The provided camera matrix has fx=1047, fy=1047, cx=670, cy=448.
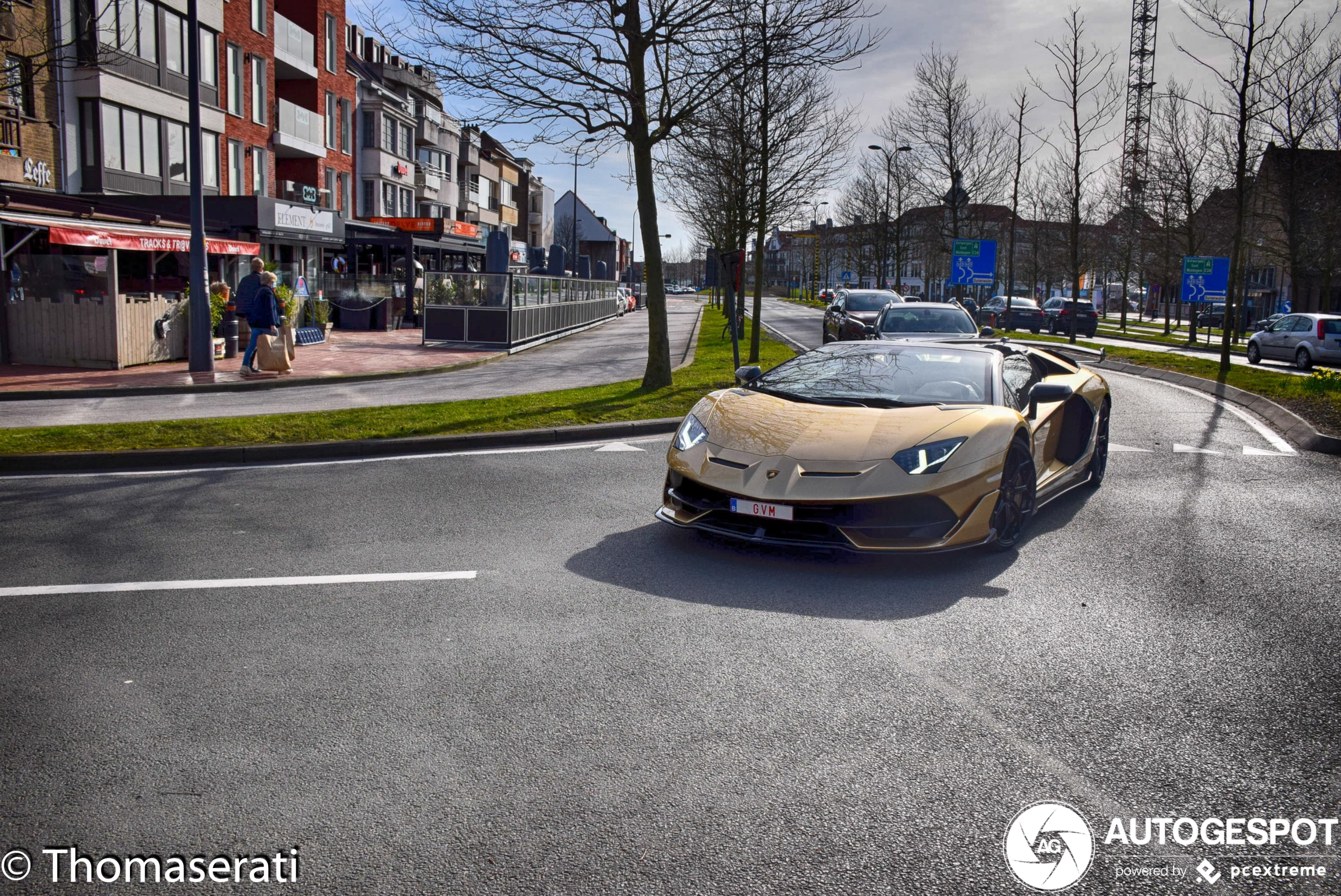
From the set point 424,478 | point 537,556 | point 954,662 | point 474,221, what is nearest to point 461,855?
point 954,662

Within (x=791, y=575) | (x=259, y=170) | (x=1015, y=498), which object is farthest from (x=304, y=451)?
(x=259, y=170)

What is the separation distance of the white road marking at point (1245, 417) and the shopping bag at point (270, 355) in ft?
45.7

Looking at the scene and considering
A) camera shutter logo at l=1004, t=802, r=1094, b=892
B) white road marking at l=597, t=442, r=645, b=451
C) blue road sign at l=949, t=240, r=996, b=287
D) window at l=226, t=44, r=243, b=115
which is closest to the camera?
camera shutter logo at l=1004, t=802, r=1094, b=892

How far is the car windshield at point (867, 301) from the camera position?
24516 mm

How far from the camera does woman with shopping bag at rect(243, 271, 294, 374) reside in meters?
16.6

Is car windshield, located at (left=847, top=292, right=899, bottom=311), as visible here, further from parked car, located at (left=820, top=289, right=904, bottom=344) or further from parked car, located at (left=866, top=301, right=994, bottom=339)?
parked car, located at (left=866, top=301, right=994, bottom=339)

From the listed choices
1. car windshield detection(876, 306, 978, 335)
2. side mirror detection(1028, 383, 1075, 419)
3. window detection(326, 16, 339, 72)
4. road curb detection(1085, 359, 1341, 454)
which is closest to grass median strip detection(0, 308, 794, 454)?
car windshield detection(876, 306, 978, 335)

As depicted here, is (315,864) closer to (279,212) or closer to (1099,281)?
(279,212)

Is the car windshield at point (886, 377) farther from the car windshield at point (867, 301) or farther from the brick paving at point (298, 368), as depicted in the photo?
the car windshield at point (867, 301)

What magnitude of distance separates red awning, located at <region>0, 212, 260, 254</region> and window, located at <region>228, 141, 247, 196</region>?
11908mm

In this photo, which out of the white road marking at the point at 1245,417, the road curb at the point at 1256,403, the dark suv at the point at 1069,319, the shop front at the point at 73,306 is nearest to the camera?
the road curb at the point at 1256,403

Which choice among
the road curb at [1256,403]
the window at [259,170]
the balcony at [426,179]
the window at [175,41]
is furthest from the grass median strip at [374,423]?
the balcony at [426,179]

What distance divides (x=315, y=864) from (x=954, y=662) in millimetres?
2656

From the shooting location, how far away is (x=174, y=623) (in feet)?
16.0
